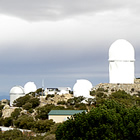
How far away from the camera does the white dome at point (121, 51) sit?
4738 cm

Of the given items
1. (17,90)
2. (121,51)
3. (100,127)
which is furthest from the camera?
(17,90)

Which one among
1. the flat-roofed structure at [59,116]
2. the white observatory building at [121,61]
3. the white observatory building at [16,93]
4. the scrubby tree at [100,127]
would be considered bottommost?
the flat-roofed structure at [59,116]

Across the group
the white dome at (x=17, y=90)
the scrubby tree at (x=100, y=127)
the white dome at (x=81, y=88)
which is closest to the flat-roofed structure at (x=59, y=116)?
the white dome at (x=81, y=88)

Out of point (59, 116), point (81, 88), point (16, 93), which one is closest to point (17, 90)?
point (16, 93)

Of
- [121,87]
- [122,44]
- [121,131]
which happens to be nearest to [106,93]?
[121,87]

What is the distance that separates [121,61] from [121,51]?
1.48 meters

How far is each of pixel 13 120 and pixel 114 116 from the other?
20.4 meters

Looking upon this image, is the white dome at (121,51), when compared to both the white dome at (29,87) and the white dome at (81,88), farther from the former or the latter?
the white dome at (29,87)

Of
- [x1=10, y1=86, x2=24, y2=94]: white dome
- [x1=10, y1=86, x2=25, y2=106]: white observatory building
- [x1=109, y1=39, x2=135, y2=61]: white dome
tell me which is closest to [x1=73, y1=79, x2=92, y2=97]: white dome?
[x1=109, y1=39, x2=135, y2=61]: white dome

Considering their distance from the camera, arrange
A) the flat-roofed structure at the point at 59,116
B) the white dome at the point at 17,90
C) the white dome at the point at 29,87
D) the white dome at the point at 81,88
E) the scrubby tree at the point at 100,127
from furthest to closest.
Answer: the white dome at the point at 29,87, the white dome at the point at 17,90, the white dome at the point at 81,88, the flat-roofed structure at the point at 59,116, the scrubby tree at the point at 100,127

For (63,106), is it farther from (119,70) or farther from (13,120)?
(119,70)

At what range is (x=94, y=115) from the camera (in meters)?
20.9

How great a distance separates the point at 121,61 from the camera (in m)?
47.8

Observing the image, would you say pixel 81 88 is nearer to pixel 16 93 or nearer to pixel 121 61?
pixel 121 61
